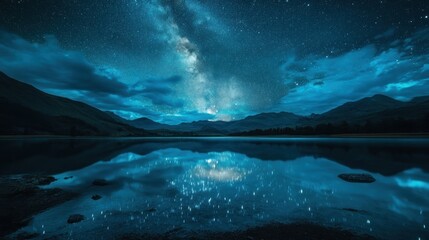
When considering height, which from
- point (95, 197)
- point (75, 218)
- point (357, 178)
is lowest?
point (95, 197)

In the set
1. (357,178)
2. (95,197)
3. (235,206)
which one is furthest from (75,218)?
(357,178)

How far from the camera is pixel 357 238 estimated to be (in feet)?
37.6

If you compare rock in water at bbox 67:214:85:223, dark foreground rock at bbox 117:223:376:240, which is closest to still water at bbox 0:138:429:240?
rock in water at bbox 67:214:85:223

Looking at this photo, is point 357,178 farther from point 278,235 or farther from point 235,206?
point 278,235

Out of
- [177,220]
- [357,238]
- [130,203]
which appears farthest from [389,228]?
[130,203]

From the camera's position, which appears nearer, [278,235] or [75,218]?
[278,235]

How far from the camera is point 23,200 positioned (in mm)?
18172

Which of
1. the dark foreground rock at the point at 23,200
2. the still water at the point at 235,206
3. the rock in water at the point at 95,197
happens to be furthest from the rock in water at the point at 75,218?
the rock in water at the point at 95,197

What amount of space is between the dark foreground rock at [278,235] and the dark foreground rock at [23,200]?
7.78 meters

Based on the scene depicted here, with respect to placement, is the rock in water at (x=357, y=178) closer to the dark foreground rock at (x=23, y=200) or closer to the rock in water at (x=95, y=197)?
the rock in water at (x=95, y=197)

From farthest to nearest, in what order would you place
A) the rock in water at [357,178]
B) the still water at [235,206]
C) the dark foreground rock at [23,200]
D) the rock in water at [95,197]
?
1. the rock in water at [357,178]
2. the rock in water at [95,197]
3. the dark foreground rock at [23,200]
4. the still water at [235,206]

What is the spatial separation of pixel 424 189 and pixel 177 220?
82.4 ft

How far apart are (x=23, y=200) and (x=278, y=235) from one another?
20557 mm

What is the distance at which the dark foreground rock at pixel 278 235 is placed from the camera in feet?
38.0
